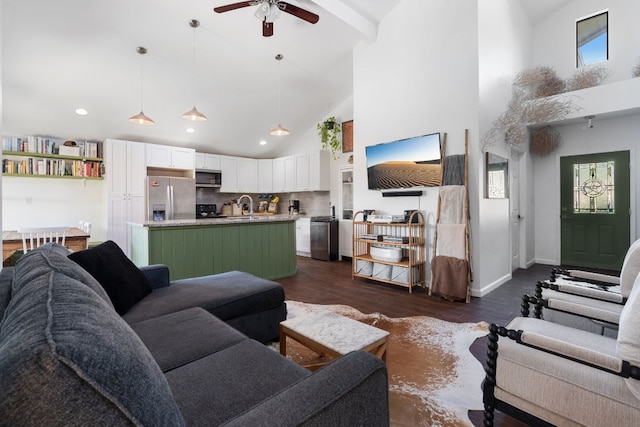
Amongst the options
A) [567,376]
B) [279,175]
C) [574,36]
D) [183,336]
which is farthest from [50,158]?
[574,36]

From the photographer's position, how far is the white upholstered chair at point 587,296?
5.77 ft

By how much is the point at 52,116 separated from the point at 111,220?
1.88m

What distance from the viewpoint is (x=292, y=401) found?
838 millimetres

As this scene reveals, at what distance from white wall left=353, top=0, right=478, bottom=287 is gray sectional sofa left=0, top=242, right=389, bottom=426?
330 centimetres

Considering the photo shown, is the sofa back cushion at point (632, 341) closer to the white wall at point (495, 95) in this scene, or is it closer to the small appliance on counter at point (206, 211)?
the white wall at point (495, 95)

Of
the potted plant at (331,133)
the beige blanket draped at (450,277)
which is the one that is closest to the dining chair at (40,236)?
the beige blanket draped at (450,277)

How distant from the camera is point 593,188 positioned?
5215mm

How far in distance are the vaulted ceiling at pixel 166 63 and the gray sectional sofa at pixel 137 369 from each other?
11.2 ft

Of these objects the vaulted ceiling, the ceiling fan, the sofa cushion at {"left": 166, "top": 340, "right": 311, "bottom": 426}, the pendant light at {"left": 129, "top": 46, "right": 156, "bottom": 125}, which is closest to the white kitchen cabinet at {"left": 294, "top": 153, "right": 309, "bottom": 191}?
the vaulted ceiling

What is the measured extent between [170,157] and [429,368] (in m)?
6.05

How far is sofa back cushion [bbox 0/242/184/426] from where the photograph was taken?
1.49 feet

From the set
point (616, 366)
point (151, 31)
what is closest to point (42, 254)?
point (616, 366)

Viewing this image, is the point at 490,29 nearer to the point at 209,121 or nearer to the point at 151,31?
the point at 151,31

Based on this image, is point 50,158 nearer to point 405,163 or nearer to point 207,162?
point 207,162
